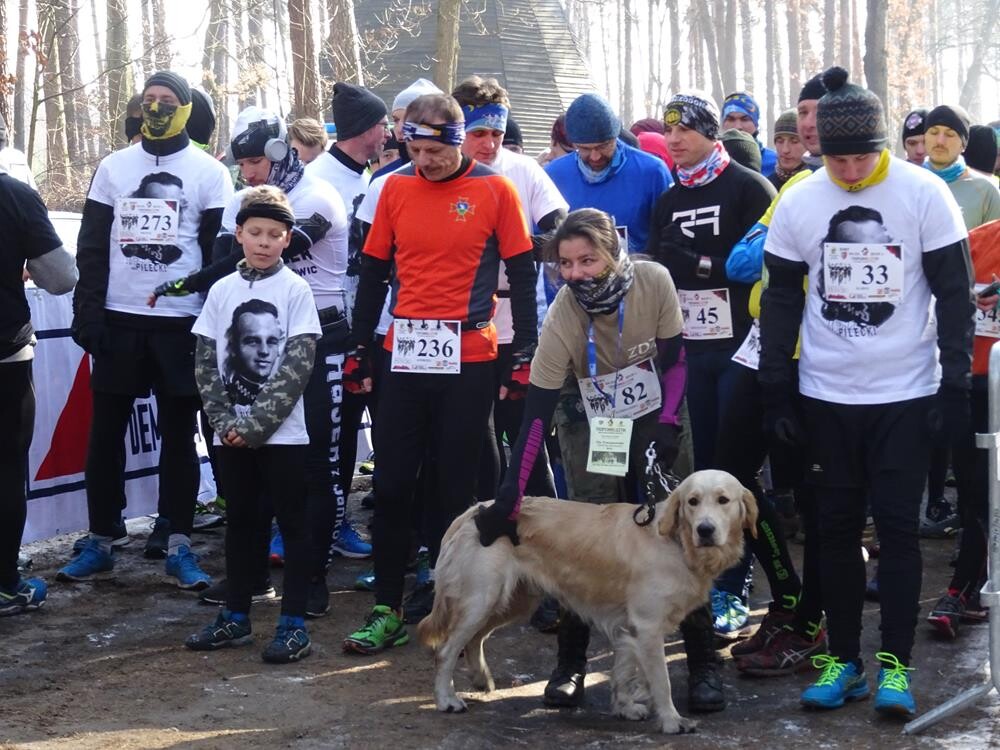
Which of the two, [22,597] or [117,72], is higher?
[117,72]

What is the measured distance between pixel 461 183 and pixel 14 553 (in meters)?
2.75

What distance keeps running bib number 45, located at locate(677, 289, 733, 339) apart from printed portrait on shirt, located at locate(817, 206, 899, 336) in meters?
1.10

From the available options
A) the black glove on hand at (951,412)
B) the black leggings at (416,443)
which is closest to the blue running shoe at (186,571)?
the black leggings at (416,443)

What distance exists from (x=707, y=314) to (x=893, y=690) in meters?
1.92

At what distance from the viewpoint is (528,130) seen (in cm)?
3903

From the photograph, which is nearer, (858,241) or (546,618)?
(858,241)

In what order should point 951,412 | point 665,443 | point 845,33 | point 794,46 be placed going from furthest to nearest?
point 794,46 < point 845,33 < point 665,443 < point 951,412

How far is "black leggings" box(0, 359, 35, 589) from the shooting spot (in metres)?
6.39

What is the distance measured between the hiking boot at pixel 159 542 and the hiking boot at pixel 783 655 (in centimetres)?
345

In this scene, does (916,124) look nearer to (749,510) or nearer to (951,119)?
(951,119)

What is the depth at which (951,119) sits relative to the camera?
735cm

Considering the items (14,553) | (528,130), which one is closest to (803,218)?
(14,553)

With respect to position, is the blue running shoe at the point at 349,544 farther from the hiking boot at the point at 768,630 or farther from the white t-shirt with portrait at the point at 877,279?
the white t-shirt with portrait at the point at 877,279

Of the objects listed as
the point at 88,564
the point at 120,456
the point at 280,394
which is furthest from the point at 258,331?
the point at 88,564
